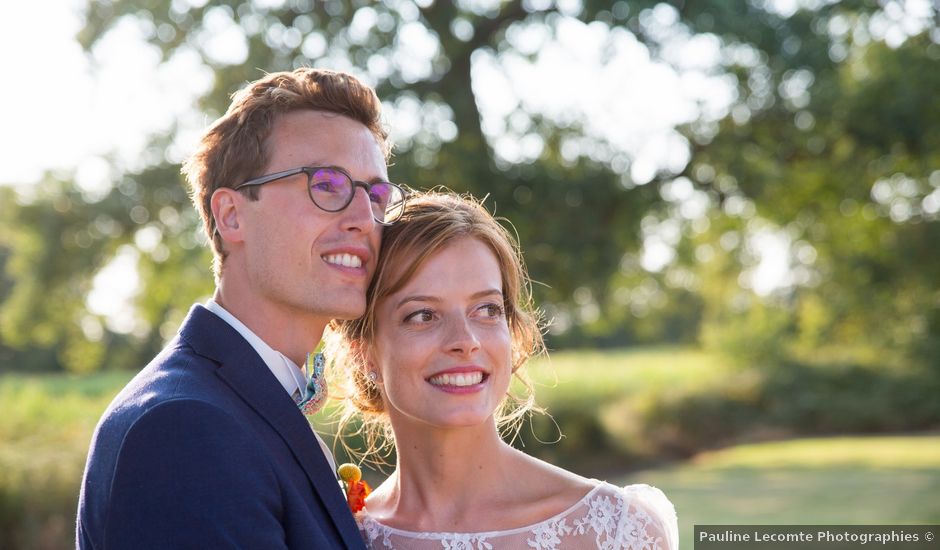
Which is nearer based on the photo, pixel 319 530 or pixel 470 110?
pixel 319 530

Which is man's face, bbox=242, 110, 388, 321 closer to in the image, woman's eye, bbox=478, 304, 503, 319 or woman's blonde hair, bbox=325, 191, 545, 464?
woman's blonde hair, bbox=325, 191, 545, 464

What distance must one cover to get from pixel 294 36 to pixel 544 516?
1073cm

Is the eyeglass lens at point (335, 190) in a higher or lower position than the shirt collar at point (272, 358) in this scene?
higher

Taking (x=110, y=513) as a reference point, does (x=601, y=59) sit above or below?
above

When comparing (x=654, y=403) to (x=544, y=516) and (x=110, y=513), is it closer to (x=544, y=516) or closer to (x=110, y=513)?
(x=544, y=516)

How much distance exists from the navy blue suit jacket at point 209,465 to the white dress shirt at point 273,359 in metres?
0.10

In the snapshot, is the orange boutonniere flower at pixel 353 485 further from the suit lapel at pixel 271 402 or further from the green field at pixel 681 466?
the green field at pixel 681 466

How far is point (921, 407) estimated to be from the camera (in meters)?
23.2

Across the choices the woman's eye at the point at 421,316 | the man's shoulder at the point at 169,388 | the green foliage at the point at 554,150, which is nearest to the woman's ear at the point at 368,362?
the woman's eye at the point at 421,316

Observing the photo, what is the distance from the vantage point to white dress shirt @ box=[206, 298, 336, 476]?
2.47 m

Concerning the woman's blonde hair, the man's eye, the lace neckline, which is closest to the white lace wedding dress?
the lace neckline

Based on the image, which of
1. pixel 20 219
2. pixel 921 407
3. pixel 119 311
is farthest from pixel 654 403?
pixel 20 219

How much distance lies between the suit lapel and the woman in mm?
694

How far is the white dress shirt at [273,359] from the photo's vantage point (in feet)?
8.11
